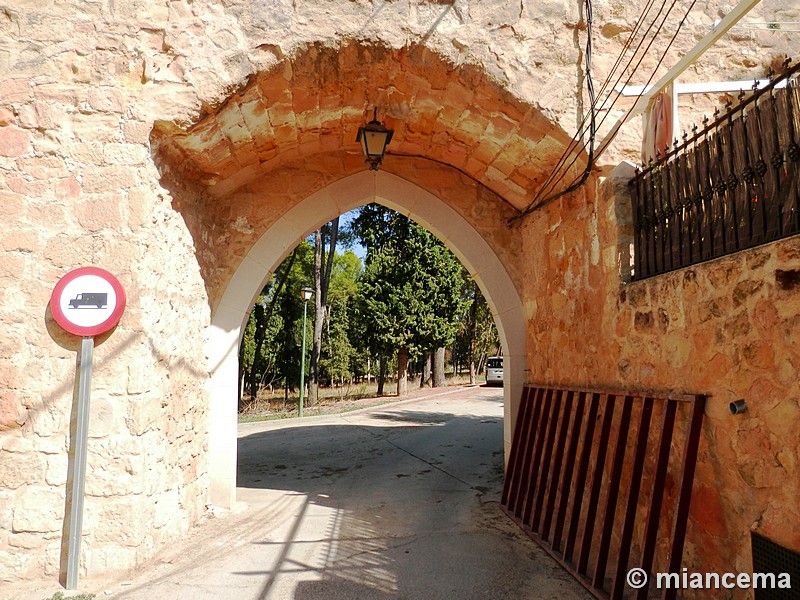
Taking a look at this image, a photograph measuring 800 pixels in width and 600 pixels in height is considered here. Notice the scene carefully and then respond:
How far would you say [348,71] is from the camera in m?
3.61

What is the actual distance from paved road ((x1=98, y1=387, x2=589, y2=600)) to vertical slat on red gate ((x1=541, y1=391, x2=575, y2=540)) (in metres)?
0.21

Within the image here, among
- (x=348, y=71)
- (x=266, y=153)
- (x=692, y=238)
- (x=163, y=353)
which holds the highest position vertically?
(x=348, y=71)

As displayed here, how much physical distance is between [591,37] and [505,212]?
69.7 inches

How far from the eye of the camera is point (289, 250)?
4.80 metres

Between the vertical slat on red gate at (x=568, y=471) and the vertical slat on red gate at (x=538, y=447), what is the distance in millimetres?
411

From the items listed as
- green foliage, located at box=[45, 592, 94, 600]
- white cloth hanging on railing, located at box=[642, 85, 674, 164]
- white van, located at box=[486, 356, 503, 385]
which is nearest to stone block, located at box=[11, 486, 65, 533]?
green foliage, located at box=[45, 592, 94, 600]

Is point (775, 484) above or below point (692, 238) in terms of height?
below

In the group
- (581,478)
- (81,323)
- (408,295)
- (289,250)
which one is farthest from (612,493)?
(408,295)

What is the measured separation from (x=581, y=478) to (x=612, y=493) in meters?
0.36

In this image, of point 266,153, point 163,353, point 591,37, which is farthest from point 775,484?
point 266,153

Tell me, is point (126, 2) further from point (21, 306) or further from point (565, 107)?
point (565, 107)

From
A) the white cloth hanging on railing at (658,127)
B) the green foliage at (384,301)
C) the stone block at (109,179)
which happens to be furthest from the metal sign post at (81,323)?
the green foliage at (384,301)

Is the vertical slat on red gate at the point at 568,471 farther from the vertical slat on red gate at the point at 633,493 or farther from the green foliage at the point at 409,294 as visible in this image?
the green foliage at the point at 409,294

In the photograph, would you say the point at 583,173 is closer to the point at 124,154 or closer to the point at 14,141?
the point at 124,154
